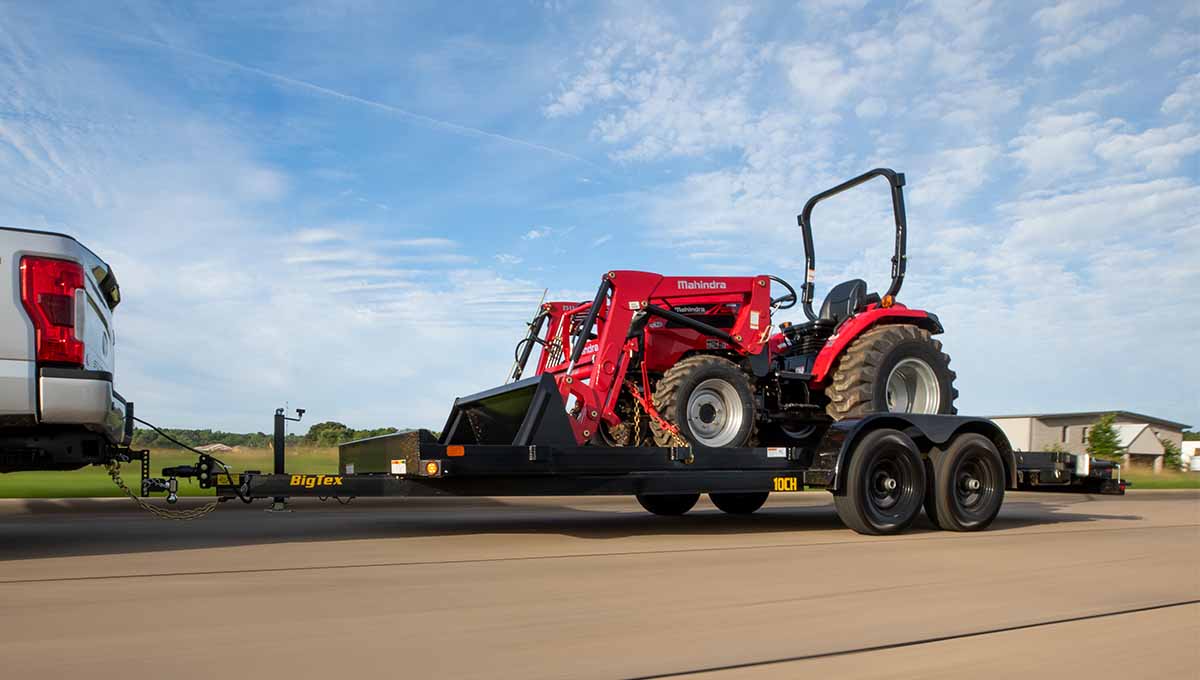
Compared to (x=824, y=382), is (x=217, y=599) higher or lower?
lower

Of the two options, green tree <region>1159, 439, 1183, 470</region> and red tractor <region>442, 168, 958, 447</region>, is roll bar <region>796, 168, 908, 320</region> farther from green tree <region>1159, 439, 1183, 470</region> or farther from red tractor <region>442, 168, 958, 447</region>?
green tree <region>1159, 439, 1183, 470</region>

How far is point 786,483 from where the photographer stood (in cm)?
922

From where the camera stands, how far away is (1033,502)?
52.1 ft

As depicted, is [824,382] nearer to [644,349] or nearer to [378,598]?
[644,349]

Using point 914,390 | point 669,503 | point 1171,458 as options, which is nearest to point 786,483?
point 914,390

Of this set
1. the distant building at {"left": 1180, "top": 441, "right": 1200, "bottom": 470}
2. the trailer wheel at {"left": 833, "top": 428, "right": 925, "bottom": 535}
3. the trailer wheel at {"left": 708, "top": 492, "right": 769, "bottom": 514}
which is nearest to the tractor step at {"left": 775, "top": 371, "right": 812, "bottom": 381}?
the trailer wheel at {"left": 833, "top": 428, "right": 925, "bottom": 535}

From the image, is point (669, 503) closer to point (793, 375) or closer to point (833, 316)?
point (793, 375)

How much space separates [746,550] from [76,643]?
5.10 m

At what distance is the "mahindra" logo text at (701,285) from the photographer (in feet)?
30.8

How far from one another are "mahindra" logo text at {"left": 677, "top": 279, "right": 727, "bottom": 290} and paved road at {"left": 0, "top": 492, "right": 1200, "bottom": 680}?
2.47 metres

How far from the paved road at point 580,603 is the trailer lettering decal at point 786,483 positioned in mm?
532

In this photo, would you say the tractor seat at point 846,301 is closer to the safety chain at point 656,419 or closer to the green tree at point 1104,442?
the safety chain at point 656,419

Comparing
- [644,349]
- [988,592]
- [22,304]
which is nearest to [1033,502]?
[644,349]

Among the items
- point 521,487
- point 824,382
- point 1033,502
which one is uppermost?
point 824,382
